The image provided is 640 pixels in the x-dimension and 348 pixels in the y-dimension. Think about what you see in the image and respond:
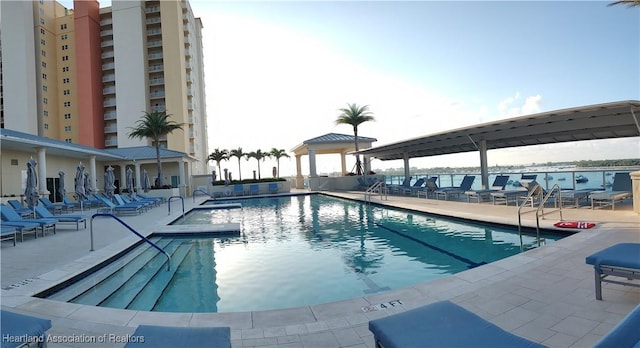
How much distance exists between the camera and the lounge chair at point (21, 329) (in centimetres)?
222

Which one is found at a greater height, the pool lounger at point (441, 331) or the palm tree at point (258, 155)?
the palm tree at point (258, 155)

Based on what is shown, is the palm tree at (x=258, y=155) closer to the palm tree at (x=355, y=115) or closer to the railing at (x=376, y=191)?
the palm tree at (x=355, y=115)

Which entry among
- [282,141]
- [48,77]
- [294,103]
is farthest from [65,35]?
[294,103]

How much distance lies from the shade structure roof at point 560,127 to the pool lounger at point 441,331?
841cm

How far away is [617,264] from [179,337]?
3.74 metres

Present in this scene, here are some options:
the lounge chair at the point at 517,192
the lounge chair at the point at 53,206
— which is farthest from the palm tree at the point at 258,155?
the lounge chair at the point at 517,192

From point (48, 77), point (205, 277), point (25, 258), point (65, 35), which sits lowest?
point (205, 277)

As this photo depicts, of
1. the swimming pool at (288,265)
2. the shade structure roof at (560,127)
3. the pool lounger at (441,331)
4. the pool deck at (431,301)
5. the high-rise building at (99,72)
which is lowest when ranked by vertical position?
the swimming pool at (288,265)

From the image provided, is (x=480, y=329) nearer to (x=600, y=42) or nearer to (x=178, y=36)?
(x=600, y=42)

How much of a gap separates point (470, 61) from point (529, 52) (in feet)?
6.77

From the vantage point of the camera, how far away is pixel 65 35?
149ft

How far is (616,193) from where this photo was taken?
8.91m

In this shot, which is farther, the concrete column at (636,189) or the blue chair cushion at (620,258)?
the concrete column at (636,189)

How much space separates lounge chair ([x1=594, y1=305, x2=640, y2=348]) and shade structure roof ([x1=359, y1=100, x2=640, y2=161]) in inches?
334
